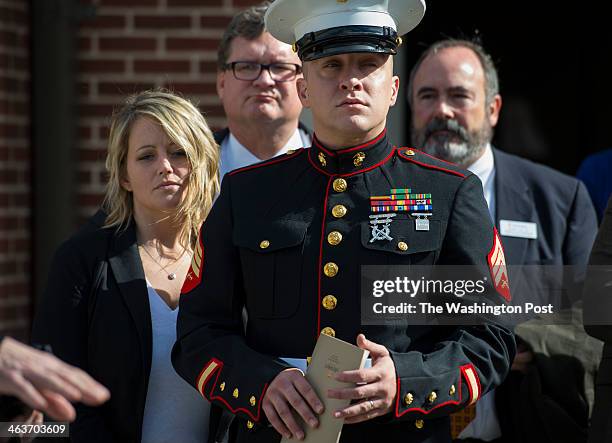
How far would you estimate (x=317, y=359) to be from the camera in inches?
97.3

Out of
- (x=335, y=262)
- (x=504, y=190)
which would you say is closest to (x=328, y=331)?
(x=335, y=262)

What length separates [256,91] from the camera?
370 centimetres

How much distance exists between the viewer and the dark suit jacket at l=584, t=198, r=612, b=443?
2.88 meters

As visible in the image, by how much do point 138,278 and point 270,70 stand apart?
100 centimetres

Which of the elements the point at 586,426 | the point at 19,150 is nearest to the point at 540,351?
the point at 586,426

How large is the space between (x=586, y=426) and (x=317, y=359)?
4.04 feet

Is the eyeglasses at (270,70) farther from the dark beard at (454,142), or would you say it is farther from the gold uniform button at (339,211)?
the gold uniform button at (339,211)

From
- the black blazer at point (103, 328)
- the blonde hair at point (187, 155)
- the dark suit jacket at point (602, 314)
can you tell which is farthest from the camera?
the blonde hair at point (187, 155)

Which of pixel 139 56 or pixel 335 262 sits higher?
pixel 139 56

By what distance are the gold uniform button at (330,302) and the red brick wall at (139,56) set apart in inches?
85.4

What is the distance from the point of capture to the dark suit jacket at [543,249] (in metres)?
3.29

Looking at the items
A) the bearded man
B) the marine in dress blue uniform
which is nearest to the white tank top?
the marine in dress blue uniform

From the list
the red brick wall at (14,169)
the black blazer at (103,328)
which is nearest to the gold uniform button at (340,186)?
→ the black blazer at (103,328)

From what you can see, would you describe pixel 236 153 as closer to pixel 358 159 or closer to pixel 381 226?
pixel 358 159
